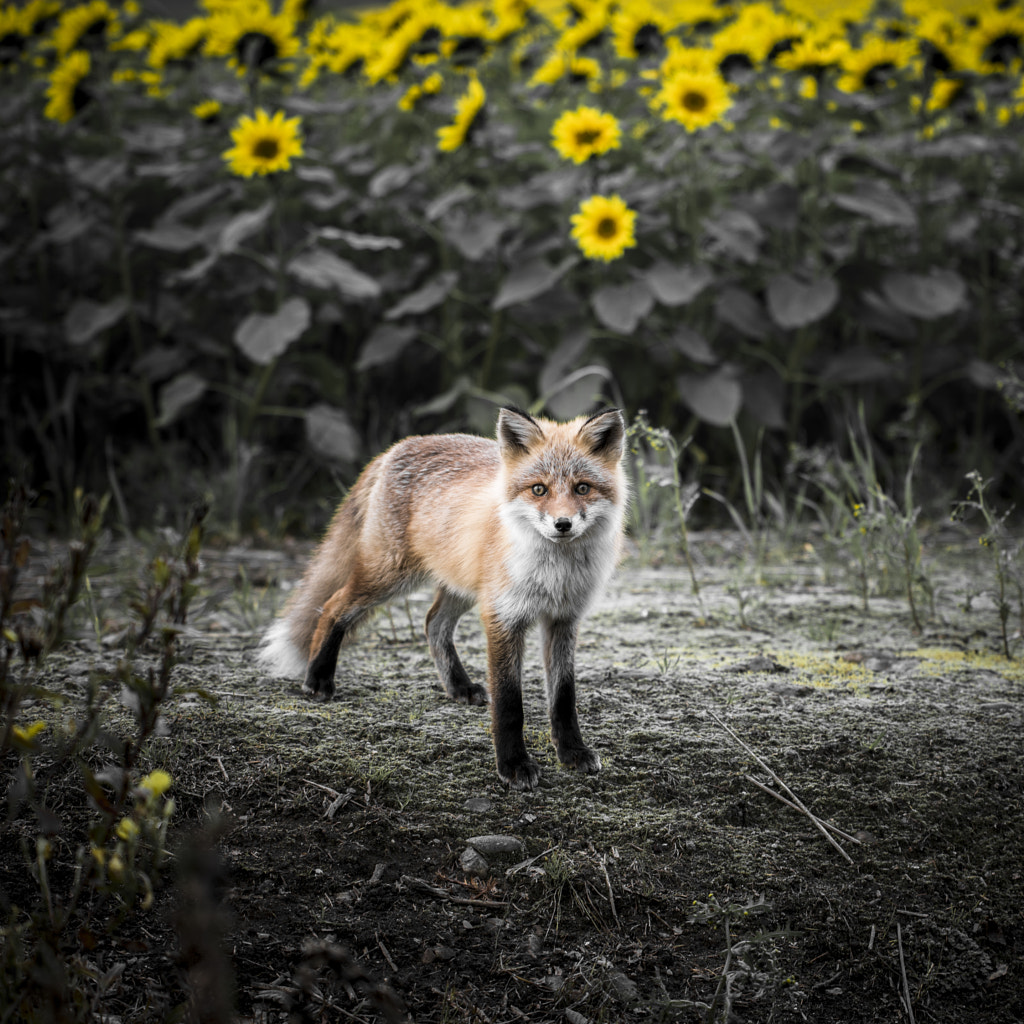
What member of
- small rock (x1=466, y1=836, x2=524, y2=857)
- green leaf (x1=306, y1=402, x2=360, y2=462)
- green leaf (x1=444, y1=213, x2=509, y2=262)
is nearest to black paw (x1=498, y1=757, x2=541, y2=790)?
small rock (x1=466, y1=836, x2=524, y2=857)

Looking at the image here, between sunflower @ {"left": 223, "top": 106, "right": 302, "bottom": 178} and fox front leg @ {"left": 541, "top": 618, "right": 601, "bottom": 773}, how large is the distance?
3562 mm

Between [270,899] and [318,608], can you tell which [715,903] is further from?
[318,608]

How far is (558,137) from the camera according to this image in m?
5.35

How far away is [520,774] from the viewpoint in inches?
100

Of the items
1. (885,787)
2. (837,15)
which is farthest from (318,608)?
(837,15)

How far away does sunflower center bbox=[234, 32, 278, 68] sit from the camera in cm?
554

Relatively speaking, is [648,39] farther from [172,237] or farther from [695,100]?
[172,237]

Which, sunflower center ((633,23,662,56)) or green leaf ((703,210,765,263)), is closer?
green leaf ((703,210,765,263))

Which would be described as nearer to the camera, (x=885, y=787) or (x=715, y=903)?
(x=715, y=903)

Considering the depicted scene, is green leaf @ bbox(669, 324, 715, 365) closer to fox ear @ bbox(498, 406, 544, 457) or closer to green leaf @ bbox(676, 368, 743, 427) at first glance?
green leaf @ bbox(676, 368, 743, 427)

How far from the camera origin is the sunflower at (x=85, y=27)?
18.9 ft

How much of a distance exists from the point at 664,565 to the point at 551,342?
2.04 m

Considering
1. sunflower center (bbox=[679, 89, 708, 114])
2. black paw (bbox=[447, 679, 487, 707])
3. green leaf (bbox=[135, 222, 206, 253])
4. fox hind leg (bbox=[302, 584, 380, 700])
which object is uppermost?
sunflower center (bbox=[679, 89, 708, 114])

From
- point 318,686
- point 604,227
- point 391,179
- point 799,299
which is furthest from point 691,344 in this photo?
point 318,686
